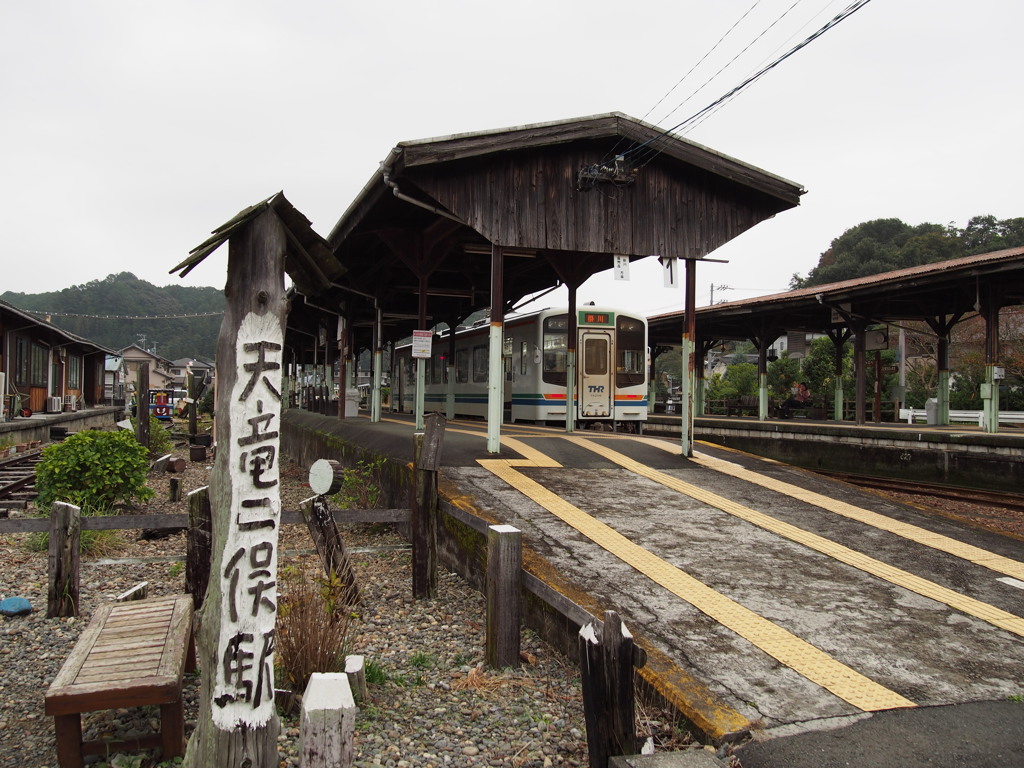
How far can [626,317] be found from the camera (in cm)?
1512

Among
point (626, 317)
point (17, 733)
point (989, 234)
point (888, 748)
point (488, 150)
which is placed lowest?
point (17, 733)

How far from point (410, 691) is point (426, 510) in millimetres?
1726

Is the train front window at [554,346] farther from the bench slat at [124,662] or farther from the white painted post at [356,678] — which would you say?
the white painted post at [356,678]

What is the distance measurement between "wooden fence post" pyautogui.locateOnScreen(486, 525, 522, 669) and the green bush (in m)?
6.21

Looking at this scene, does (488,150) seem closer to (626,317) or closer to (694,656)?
(694,656)

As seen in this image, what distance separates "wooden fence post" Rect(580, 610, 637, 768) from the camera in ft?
8.87

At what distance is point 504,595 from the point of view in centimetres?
407

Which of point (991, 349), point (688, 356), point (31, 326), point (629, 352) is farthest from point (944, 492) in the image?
point (31, 326)

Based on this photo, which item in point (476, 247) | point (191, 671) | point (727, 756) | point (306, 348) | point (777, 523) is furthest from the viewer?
point (306, 348)

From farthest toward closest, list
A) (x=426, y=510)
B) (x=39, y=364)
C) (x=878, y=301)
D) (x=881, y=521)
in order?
(x=39, y=364)
(x=878, y=301)
(x=881, y=521)
(x=426, y=510)

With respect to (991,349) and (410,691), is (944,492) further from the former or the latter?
(410,691)

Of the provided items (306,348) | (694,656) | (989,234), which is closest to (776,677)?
(694,656)

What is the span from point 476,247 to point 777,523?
22.6 feet

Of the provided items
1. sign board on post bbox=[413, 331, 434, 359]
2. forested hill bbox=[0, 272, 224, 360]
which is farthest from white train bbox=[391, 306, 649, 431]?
forested hill bbox=[0, 272, 224, 360]
